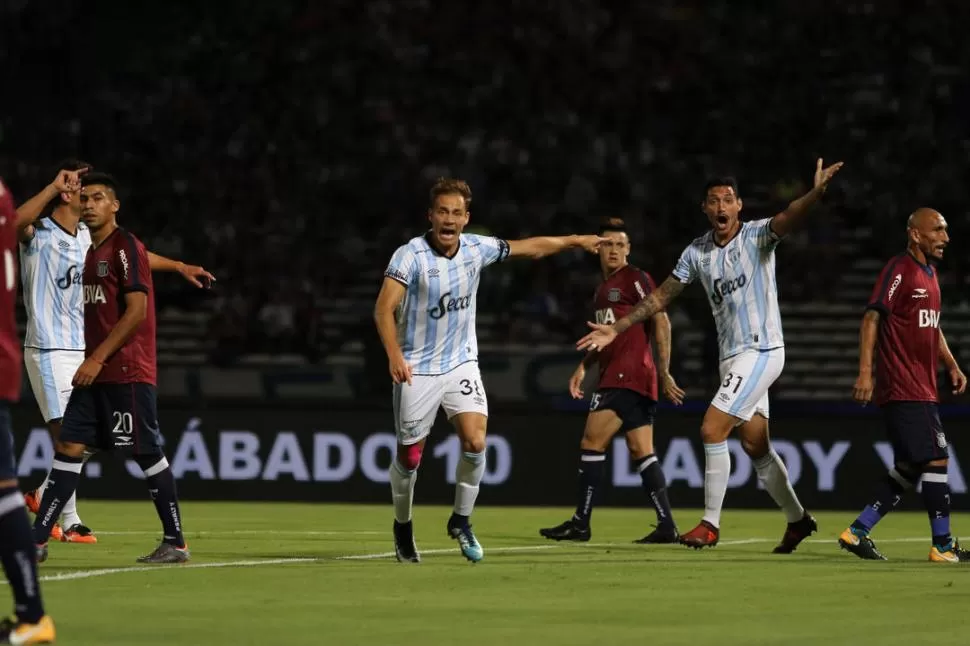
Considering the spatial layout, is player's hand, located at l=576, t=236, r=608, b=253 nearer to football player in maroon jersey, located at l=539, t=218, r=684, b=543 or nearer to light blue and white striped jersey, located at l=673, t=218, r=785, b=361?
light blue and white striped jersey, located at l=673, t=218, r=785, b=361

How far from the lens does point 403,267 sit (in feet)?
33.2

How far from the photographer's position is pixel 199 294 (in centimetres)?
2289

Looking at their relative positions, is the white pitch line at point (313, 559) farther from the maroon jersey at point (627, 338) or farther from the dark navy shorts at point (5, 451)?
the dark navy shorts at point (5, 451)

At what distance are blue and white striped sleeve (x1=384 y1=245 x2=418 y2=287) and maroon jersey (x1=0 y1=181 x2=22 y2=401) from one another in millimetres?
3693

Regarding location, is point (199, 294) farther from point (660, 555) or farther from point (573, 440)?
point (660, 555)

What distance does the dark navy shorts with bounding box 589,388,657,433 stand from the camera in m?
13.2

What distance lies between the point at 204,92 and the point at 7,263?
20.3 metres

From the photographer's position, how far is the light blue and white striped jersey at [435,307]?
33.5 feet

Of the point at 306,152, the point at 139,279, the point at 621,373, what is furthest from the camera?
the point at 306,152

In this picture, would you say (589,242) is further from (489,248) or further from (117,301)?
(117,301)

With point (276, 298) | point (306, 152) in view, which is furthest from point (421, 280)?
point (306, 152)

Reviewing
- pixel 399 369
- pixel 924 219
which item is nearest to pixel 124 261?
pixel 399 369

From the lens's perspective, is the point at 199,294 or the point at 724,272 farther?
the point at 199,294

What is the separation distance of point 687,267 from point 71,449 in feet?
14.2
